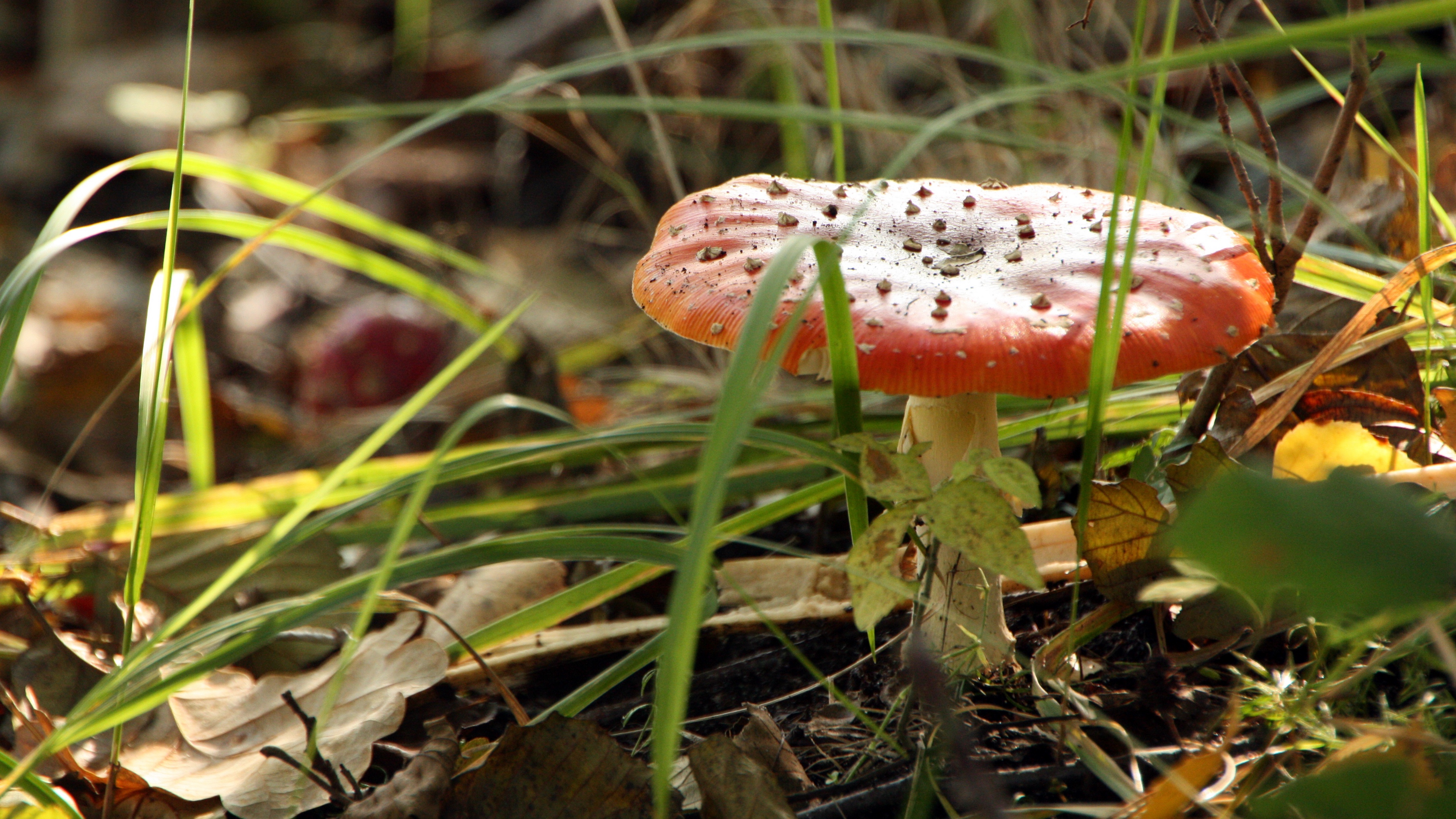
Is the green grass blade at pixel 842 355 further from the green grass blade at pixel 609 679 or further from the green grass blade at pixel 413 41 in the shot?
the green grass blade at pixel 413 41

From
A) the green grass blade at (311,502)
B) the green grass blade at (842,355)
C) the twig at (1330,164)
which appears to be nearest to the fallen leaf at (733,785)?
the green grass blade at (842,355)

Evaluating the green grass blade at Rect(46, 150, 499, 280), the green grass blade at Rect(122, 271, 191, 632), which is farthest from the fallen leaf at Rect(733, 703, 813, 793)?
the green grass blade at Rect(46, 150, 499, 280)

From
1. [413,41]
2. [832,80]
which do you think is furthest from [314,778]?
[413,41]

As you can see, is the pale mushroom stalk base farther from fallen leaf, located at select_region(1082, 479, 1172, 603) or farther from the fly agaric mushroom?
fallen leaf, located at select_region(1082, 479, 1172, 603)

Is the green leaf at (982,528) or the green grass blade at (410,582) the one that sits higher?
the green leaf at (982,528)

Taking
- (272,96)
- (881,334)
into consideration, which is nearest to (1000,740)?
(881,334)

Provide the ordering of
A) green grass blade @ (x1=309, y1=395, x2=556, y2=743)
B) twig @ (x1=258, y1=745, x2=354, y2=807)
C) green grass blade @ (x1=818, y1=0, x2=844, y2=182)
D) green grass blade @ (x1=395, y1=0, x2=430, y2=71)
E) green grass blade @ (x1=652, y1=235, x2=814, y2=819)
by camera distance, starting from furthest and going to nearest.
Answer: green grass blade @ (x1=395, y1=0, x2=430, y2=71) < green grass blade @ (x1=818, y1=0, x2=844, y2=182) < twig @ (x1=258, y1=745, x2=354, y2=807) < green grass blade @ (x1=309, y1=395, x2=556, y2=743) < green grass blade @ (x1=652, y1=235, x2=814, y2=819)

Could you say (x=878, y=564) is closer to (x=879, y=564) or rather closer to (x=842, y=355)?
(x=879, y=564)
